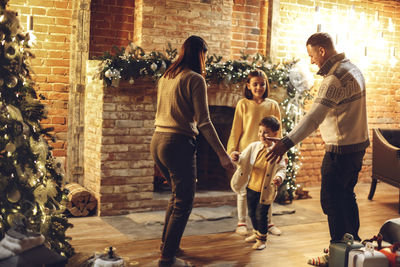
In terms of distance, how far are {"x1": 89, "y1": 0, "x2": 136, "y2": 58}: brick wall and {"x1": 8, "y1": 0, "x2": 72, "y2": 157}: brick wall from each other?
0.89 ft

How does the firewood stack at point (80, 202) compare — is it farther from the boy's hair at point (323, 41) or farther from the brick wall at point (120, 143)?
the boy's hair at point (323, 41)

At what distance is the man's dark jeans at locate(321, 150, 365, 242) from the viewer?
3.65 meters

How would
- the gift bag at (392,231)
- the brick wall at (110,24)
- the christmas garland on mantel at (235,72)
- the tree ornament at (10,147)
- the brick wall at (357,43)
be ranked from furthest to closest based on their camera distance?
the brick wall at (357,43) → the brick wall at (110,24) → the christmas garland on mantel at (235,72) → the gift bag at (392,231) → the tree ornament at (10,147)

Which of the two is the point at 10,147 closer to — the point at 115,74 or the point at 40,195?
the point at 40,195

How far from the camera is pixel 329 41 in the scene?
3.72m

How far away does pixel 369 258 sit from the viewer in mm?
3205

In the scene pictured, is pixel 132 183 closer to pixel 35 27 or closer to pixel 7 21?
pixel 35 27

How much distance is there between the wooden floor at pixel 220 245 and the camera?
398 cm

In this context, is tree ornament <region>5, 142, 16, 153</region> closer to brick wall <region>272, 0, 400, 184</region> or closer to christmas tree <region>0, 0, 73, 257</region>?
christmas tree <region>0, 0, 73, 257</region>

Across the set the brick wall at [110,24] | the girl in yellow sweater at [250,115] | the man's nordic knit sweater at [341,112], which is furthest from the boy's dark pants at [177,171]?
the brick wall at [110,24]

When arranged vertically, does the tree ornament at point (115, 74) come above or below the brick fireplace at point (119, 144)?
above

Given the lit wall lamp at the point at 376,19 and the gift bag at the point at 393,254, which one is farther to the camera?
the lit wall lamp at the point at 376,19

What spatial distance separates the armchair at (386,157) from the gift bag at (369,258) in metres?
2.92

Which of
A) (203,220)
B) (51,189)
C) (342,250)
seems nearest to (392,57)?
(203,220)
